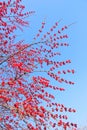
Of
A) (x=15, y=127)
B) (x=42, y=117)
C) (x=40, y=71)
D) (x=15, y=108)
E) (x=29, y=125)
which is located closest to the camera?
(x=15, y=108)

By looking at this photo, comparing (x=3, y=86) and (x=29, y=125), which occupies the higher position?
(x=3, y=86)

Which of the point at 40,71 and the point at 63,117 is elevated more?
the point at 40,71

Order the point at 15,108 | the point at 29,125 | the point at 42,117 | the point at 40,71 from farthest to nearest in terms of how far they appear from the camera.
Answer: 1. the point at 40,71
2. the point at 29,125
3. the point at 42,117
4. the point at 15,108

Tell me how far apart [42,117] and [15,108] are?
134 centimetres

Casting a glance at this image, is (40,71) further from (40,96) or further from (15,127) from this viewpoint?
(15,127)

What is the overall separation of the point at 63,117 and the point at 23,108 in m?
2.76

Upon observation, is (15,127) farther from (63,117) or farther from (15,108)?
(15,108)

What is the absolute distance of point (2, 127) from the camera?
37.8 ft

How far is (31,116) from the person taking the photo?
8.98 meters

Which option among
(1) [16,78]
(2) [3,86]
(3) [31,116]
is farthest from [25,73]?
(3) [31,116]

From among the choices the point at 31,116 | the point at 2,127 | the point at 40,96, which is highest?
the point at 40,96

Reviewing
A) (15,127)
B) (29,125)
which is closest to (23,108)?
(29,125)

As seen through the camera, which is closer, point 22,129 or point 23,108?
point 23,108

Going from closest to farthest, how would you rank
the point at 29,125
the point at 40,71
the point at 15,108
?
the point at 15,108
the point at 29,125
the point at 40,71
